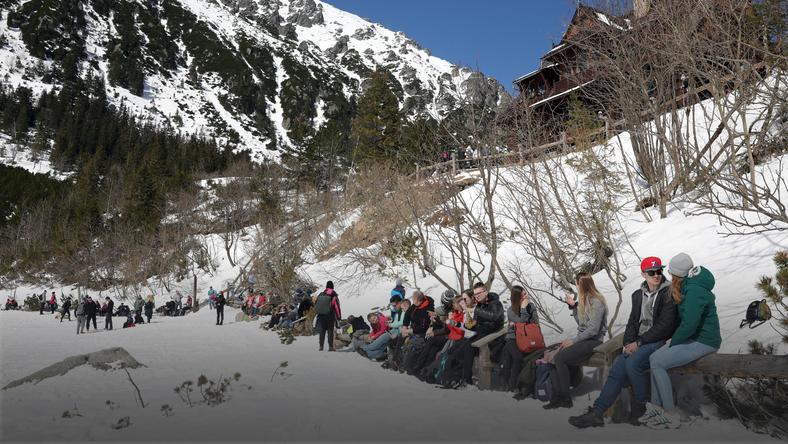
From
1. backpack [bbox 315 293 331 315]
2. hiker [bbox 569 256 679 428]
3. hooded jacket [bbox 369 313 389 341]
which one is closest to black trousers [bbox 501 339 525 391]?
hiker [bbox 569 256 679 428]

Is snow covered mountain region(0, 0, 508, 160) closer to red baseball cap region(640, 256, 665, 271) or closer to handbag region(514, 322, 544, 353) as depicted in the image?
handbag region(514, 322, 544, 353)

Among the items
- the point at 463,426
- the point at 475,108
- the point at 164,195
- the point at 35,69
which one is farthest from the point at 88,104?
the point at 463,426

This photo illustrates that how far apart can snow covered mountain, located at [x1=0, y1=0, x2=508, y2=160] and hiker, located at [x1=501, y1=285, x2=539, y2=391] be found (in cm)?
9866

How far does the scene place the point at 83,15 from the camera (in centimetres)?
14238

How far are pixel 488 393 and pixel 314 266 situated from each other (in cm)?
2087

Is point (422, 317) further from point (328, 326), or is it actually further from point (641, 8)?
point (641, 8)

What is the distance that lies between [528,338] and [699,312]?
224 centimetres

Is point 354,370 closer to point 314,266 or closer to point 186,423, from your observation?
point 186,423

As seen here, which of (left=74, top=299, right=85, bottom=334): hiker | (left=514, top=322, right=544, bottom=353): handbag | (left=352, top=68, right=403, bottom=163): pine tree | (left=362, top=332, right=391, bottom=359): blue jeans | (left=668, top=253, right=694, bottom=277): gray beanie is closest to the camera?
(left=668, top=253, right=694, bottom=277): gray beanie

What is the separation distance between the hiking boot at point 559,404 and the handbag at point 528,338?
31.1 inches

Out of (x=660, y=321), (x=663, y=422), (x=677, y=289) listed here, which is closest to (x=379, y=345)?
(x=663, y=422)

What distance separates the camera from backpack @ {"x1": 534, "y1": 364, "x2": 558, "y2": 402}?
18.6 feet

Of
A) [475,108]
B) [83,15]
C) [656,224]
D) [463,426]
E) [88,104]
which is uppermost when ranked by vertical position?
[83,15]

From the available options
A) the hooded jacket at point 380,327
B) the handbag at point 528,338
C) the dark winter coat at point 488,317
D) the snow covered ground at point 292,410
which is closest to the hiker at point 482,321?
the dark winter coat at point 488,317
